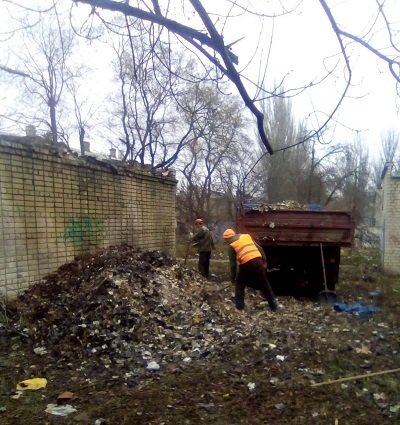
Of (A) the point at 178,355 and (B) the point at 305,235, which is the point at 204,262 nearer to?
(B) the point at 305,235

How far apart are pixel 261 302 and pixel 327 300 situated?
131 cm

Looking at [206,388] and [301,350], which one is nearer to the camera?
[206,388]

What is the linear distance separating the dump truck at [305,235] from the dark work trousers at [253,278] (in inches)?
66.5

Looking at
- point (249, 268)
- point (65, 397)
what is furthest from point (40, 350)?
point (249, 268)

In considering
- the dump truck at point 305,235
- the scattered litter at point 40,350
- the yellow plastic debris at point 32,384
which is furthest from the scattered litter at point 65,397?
the dump truck at point 305,235

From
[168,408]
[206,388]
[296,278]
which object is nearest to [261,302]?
[296,278]

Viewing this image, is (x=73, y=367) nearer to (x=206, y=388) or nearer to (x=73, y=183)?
(x=206, y=388)

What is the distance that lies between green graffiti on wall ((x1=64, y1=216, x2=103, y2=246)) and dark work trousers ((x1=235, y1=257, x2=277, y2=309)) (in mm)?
2793

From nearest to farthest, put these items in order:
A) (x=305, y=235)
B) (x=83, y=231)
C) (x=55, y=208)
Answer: (x=55, y=208)
(x=83, y=231)
(x=305, y=235)

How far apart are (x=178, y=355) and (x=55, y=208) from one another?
10.9 feet

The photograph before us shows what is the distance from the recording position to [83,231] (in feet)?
25.6

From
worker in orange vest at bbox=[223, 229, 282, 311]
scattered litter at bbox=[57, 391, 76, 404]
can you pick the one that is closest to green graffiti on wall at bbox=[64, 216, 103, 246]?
worker in orange vest at bbox=[223, 229, 282, 311]

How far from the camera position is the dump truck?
8.52 metres

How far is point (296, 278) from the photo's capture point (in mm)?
9422
